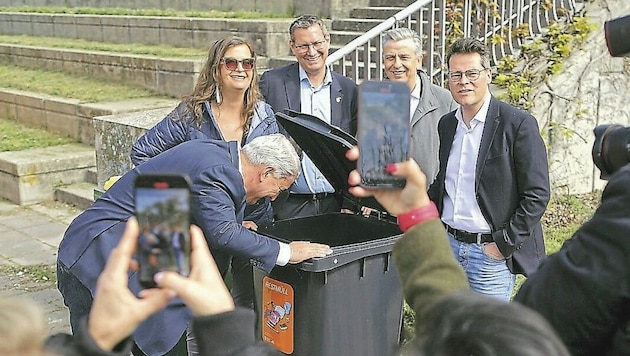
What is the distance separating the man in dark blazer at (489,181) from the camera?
3430 mm

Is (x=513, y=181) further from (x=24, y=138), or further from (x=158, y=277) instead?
(x=24, y=138)

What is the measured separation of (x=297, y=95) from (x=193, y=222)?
1540 millimetres

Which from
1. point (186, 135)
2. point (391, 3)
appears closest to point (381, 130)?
point (186, 135)

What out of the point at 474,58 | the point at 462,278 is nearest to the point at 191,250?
the point at 462,278

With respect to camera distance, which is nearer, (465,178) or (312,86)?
(465,178)

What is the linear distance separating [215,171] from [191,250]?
140 cm

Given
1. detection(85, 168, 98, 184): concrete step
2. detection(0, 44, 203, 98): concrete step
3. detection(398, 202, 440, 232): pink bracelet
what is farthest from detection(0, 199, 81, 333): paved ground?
detection(398, 202, 440, 232): pink bracelet

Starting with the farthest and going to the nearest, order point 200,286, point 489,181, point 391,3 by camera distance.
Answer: point 391,3 < point 489,181 < point 200,286

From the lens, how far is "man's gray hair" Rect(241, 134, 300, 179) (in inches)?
120

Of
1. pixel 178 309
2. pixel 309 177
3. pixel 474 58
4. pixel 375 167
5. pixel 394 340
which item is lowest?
pixel 394 340

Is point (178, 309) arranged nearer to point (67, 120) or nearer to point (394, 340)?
point (394, 340)

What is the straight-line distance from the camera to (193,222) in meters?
2.95

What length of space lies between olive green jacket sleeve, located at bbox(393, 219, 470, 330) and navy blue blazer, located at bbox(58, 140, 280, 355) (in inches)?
54.4

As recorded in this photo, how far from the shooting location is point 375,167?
1.95m
